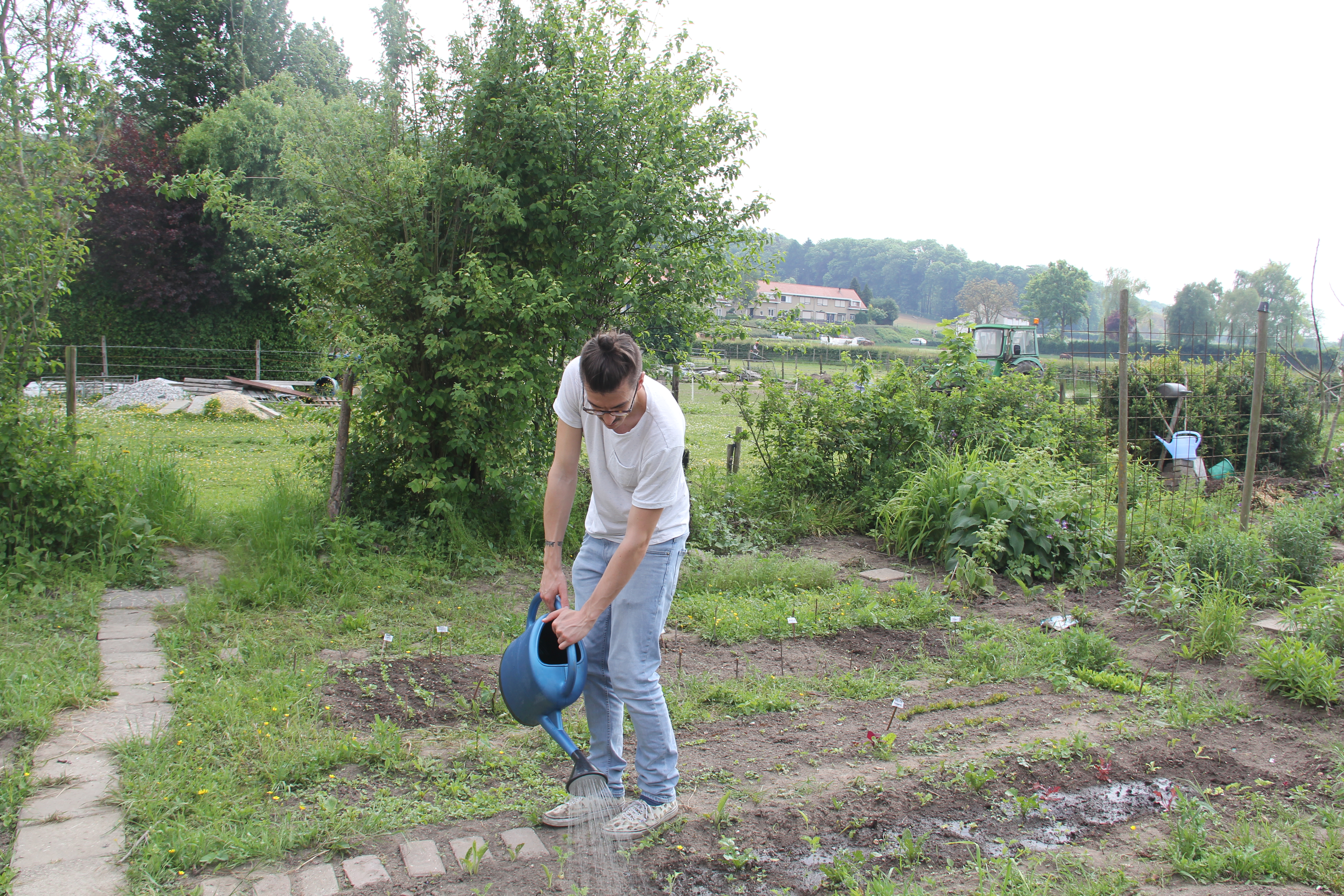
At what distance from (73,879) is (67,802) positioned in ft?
1.56

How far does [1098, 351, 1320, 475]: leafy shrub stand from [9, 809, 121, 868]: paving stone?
947 cm

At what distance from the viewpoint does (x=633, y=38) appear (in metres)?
5.73

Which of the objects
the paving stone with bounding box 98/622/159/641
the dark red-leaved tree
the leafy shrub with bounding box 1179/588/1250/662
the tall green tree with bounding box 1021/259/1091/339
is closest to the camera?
the paving stone with bounding box 98/622/159/641

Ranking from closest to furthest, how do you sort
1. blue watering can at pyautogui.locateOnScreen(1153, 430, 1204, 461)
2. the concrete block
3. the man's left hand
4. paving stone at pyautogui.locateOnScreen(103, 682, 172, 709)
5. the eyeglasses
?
the eyeglasses
the man's left hand
paving stone at pyautogui.locateOnScreen(103, 682, 172, 709)
the concrete block
blue watering can at pyautogui.locateOnScreen(1153, 430, 1204, 461)

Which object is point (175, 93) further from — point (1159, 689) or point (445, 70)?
point (1159, 689)

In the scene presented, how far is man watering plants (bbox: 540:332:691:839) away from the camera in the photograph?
2.32m

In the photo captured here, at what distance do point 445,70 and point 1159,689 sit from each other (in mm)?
5620

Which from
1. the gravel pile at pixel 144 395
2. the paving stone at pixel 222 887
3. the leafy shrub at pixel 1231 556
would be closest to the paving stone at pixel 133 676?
the paving stone at pixel 222 887

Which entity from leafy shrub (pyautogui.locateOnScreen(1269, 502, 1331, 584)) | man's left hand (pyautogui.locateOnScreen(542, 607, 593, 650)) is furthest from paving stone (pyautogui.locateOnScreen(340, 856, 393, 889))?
leafy shrub (pyautogui.locateOnScreen(1269, 502, 1331, 584))

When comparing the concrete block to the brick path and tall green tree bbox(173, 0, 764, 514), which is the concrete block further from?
tall green tree bbox(173, 0, 764, 514)

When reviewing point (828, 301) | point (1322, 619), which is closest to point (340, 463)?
point (1322, 619)

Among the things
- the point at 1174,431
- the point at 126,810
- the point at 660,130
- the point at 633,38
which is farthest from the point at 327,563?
the point at 1174,431

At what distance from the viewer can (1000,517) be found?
19.1ft

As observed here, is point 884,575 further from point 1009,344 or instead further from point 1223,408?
point 1009,344
